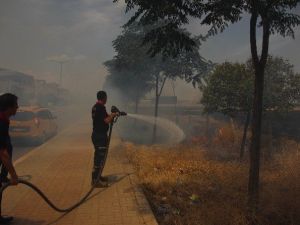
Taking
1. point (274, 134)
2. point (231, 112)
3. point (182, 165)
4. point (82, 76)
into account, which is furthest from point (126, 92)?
point (82, 76)

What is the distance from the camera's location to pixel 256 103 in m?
6.18

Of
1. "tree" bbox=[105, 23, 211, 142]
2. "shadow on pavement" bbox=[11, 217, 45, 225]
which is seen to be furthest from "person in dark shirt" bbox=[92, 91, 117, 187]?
"tree" bbox=[105, 23, 211, 142]

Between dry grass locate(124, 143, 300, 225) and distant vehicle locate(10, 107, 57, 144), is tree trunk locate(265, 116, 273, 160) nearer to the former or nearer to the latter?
dry grass locate(124, 143, 300, 225)

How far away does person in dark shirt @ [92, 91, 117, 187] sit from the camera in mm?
7754

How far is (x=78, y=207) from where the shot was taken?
6457 millimetres

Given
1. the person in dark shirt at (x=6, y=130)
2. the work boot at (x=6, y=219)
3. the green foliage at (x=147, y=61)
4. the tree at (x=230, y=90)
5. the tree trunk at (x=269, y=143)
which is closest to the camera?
the person in dark shirt at (x=6, y=130)

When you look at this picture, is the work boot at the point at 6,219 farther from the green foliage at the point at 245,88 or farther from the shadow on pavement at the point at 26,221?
the green foliage at the point at 245,88

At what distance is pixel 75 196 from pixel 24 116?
9.84m

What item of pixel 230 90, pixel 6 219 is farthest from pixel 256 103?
pixel 230 90

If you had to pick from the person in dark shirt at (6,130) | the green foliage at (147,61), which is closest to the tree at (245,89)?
the green foliage at (147,61)

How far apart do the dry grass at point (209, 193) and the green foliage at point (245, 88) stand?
16.4 feet

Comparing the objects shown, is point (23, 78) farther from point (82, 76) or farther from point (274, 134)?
point (82, 76)

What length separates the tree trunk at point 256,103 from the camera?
6.16 metres

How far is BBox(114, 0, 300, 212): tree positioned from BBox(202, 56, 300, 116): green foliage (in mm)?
8397
